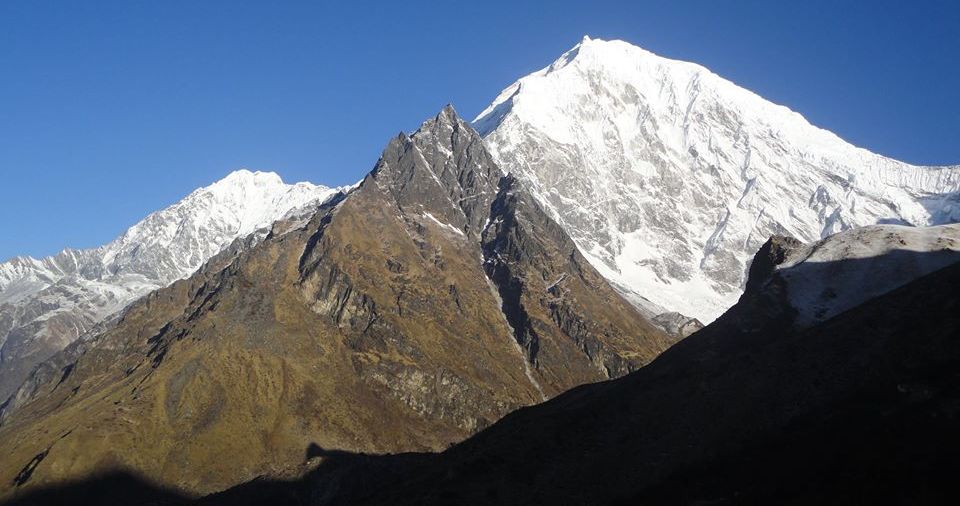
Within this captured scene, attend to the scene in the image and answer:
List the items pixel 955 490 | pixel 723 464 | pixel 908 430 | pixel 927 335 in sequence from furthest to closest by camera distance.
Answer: pixel 927 335
pixel 723 464
pixel 908 430
pixel 955 490

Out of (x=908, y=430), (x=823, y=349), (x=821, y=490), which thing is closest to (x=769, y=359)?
(x=823, y=349)

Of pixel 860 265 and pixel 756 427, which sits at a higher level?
pixel 860 265

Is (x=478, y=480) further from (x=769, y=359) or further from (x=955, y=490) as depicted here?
(x=955, y=490)

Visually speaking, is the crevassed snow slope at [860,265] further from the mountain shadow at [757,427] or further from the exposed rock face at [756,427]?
the exposed rock face at [756,427]

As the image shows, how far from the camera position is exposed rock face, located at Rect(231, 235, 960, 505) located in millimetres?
78625

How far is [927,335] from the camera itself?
103 metres

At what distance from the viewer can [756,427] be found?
105 m

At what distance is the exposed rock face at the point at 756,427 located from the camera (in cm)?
7862

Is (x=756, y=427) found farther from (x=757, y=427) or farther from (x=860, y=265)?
(x=860, y=265)

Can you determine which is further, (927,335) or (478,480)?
(478,480)

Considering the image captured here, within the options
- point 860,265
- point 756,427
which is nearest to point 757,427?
point 756,427

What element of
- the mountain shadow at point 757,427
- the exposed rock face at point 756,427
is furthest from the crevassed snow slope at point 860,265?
the exposed rock face at point 756,427

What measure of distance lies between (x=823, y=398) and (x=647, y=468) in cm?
2293

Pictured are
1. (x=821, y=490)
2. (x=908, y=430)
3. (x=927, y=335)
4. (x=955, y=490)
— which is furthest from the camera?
(x=927, y=335)
